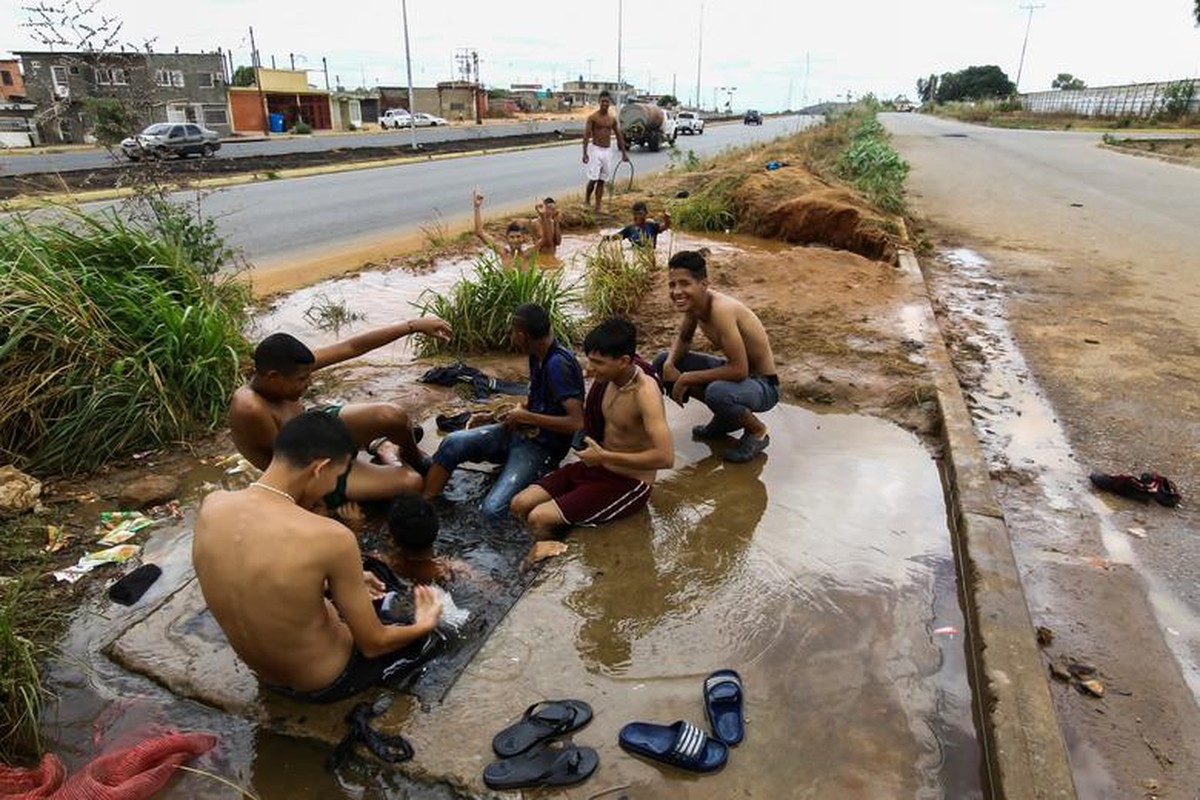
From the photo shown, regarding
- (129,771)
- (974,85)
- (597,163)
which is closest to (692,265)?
(129,771)

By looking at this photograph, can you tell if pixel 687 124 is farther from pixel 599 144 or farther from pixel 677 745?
pixel 677 745

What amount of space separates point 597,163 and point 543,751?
41.0 feet

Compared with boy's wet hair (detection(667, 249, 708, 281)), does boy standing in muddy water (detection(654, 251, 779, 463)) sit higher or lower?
lower

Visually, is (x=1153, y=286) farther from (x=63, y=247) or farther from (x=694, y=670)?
(x=63, y=247)

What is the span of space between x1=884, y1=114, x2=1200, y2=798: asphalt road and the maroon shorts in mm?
1914

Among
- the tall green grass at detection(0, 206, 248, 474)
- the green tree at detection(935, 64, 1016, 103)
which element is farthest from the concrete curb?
the green tree at detection(935, 64, 1016, 103)

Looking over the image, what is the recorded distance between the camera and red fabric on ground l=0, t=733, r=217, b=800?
236 cm

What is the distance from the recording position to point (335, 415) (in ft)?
13.1

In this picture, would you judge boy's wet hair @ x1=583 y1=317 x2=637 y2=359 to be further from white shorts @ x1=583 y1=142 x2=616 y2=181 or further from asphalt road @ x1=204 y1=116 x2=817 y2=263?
white shorts @ x1=583 y1=142 x2=616 y2=181


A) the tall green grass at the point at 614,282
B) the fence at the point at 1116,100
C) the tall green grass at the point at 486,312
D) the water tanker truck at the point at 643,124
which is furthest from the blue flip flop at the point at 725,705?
the fence at the point at 1116,100

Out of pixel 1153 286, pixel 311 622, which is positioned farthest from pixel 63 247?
pixel 1153 286

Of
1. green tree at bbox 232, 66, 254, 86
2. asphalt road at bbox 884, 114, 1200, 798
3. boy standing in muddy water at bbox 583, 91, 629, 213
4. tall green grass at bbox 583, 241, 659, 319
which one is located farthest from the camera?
green tree at bbox 232, 66, 254, 86

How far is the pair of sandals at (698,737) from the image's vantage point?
2531 mm

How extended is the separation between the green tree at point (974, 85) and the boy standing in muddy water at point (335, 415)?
383 ft
